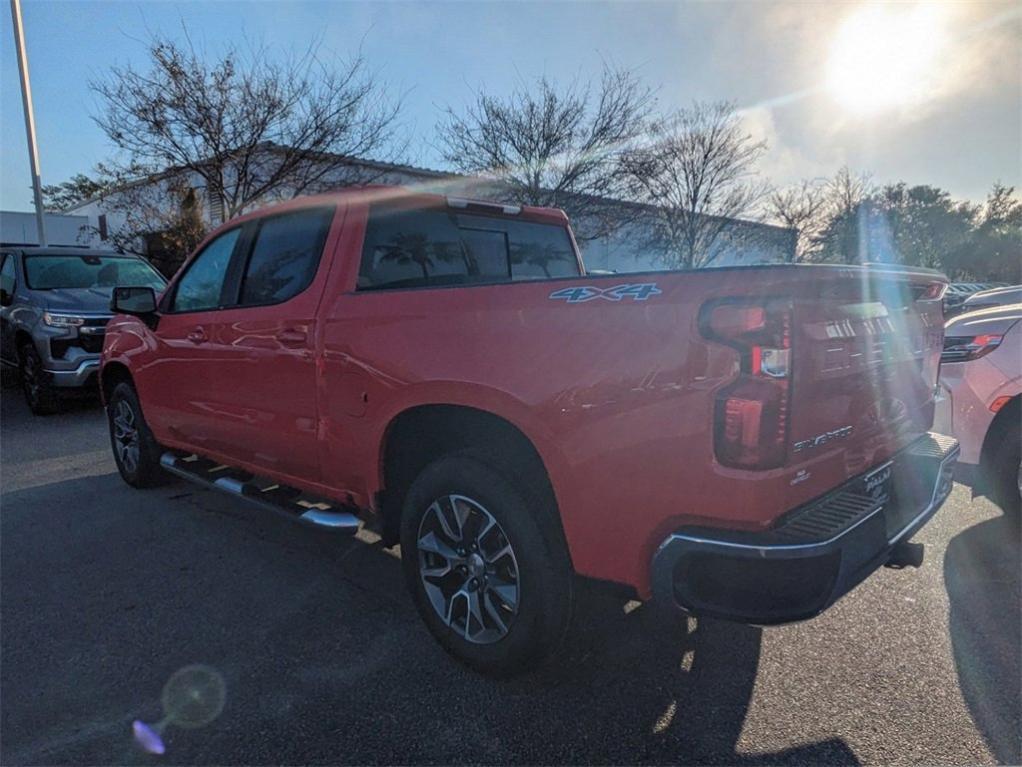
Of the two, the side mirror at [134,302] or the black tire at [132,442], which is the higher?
the side mirror at [134,302]

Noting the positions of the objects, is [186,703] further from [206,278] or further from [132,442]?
[132,442]

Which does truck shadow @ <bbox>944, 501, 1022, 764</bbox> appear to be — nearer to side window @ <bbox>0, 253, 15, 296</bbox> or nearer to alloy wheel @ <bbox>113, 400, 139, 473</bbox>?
alloy wheel @ <bbox>113, 400, 139, 473</bbox>

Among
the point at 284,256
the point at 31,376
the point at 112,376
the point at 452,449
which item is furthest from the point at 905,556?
the point at 31,376

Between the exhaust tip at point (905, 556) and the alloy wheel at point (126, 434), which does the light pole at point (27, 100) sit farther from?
the exhaust tip at point (905, 556)

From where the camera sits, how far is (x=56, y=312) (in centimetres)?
776

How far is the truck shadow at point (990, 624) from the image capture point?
A: 2.39 m

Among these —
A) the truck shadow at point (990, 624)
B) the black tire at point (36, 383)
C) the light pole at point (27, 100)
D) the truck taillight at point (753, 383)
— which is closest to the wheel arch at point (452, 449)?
the truck taillight at point (753, 383)

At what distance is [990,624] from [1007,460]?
1158mm

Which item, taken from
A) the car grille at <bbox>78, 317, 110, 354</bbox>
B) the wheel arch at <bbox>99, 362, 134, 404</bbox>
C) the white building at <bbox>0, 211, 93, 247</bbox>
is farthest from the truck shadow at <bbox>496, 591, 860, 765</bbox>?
the white building at <bbox>0, 211, 93, 247</bbox>

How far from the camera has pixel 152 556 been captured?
13.0 feet

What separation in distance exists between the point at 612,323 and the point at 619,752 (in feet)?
4.85

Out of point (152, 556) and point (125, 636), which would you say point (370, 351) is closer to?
point (125, 636)

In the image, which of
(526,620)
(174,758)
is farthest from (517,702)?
(174,758)

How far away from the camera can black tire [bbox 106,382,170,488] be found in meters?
4.99
